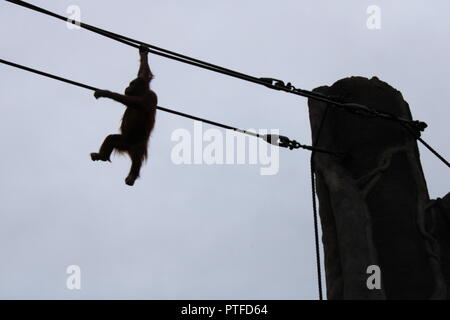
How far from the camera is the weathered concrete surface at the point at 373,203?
6242mm

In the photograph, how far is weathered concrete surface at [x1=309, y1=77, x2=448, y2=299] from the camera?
6242 millimetres

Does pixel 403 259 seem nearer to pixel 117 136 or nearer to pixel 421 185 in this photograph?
pixel 421 185

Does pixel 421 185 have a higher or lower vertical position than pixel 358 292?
higher

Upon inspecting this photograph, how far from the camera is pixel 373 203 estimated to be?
258 inches

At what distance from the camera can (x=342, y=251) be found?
6.43 m

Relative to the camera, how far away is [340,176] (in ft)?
22.1

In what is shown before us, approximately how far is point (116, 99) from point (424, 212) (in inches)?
132

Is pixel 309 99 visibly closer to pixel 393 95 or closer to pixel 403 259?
pixel 393 95
